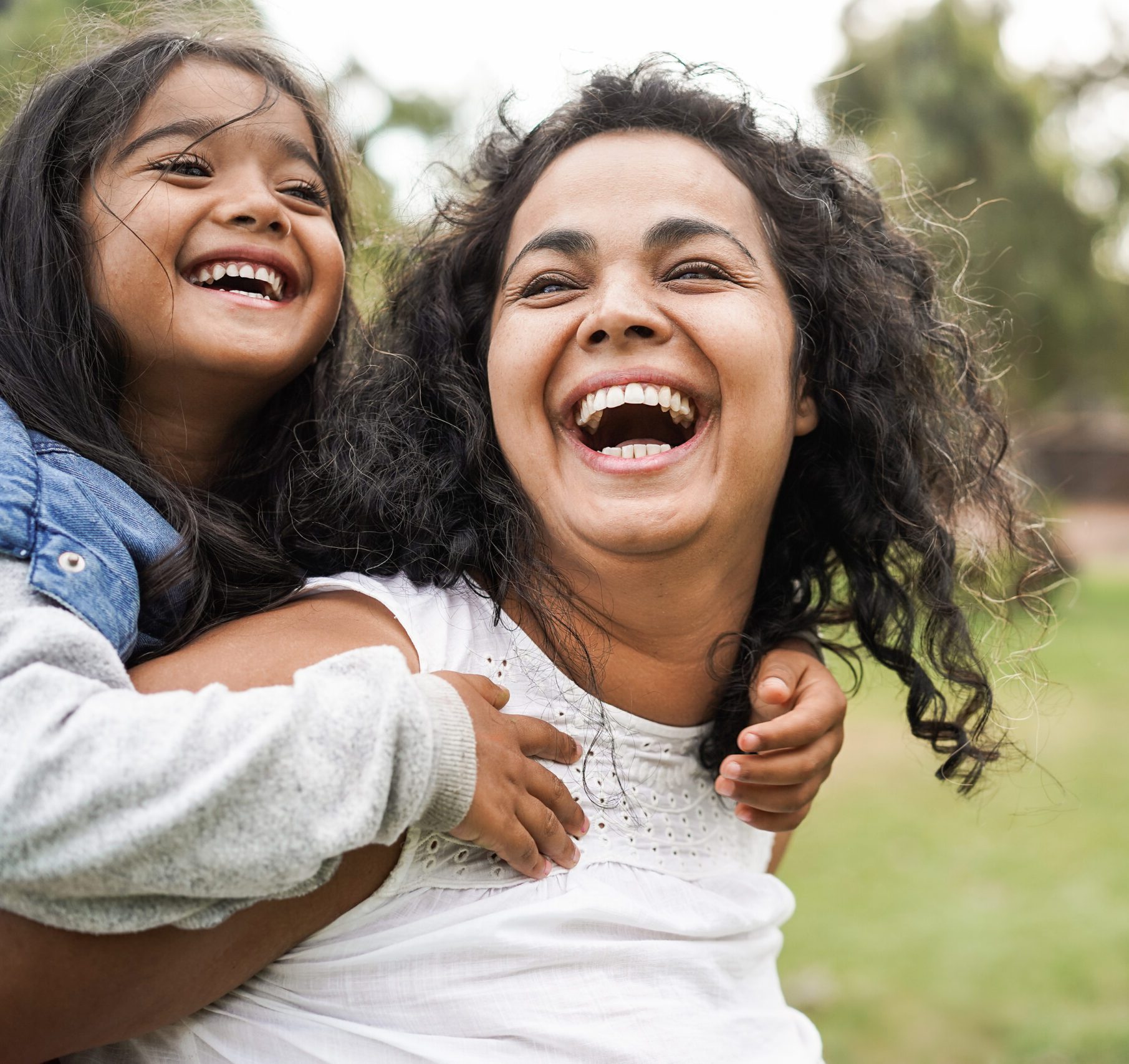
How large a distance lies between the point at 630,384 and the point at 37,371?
3.48ft

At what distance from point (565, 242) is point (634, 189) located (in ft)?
0.52

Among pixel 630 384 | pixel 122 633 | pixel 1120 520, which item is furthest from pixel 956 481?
pixel 1120 520

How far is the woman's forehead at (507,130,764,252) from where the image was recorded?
83.5 inches

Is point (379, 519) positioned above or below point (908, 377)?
below

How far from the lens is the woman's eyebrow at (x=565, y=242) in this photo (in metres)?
2.11

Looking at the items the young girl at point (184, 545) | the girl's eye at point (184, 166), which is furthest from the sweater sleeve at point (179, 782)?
the girl's eye at point (184, 166)

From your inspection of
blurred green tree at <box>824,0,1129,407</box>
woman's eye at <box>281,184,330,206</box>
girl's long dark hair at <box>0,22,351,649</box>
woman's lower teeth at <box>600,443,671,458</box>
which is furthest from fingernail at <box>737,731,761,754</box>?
blurred green tree at <box>824,0,1129,407</box>

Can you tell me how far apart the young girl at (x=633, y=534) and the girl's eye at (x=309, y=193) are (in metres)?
0.25

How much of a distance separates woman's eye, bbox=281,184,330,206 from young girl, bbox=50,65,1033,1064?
25cm

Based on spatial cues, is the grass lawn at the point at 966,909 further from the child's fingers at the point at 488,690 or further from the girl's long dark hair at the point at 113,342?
the girl's long dark hair at the point at 113,342

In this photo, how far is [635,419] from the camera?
93.5 inches

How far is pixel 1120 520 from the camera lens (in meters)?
22.9

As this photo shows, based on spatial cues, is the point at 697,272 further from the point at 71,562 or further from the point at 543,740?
the point at 71,562

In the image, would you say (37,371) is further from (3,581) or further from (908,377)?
(908,377)
